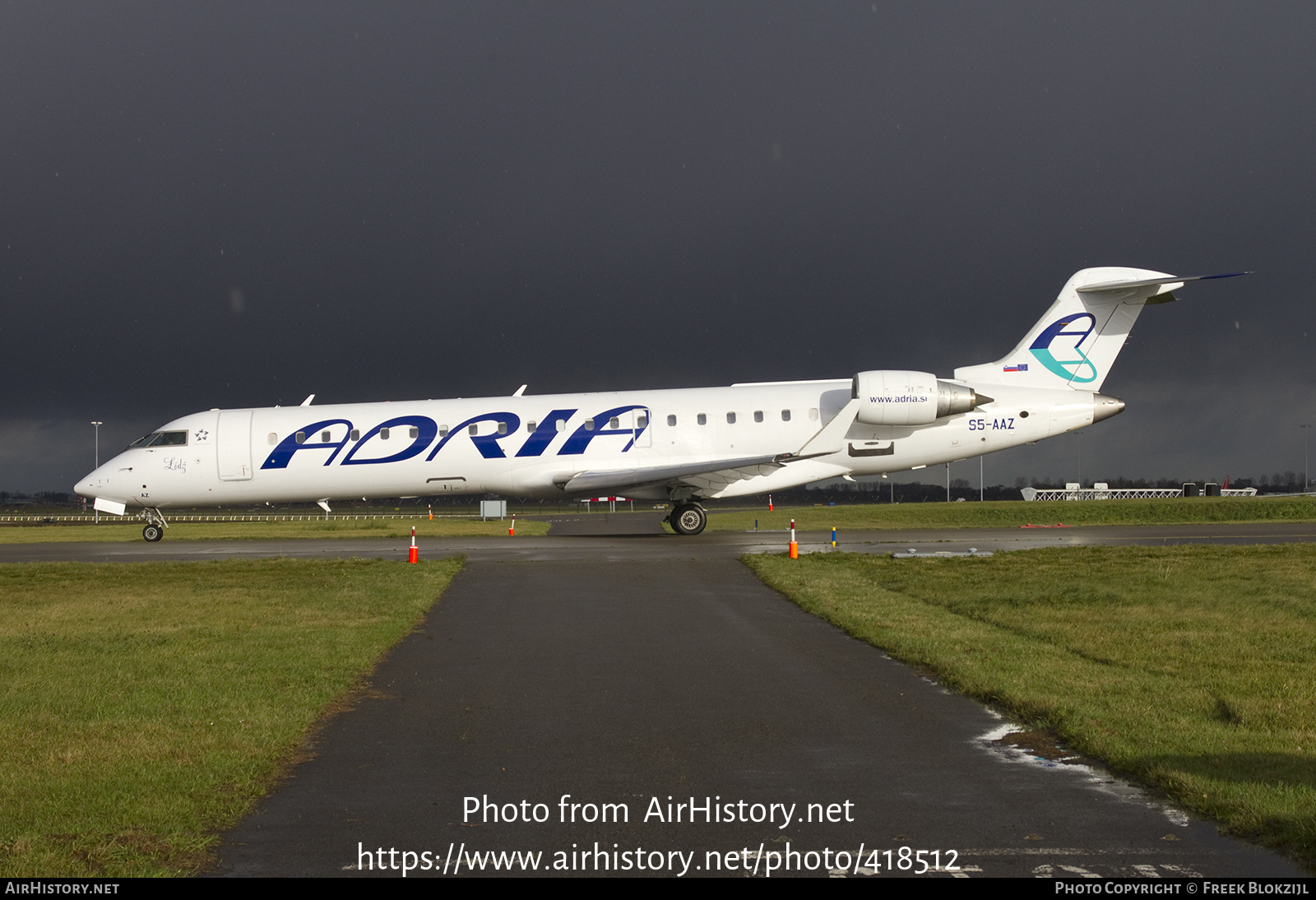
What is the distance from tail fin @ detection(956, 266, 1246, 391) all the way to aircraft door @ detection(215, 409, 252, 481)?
2085cm

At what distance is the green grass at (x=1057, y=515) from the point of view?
137 ft

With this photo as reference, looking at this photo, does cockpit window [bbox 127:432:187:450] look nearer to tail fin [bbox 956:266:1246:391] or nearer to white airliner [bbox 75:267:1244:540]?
white airliner [bbox 75:267:1244:540]

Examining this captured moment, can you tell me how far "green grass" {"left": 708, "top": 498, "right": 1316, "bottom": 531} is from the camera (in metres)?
41.9

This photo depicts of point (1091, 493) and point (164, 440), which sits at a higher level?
point (164, 440)

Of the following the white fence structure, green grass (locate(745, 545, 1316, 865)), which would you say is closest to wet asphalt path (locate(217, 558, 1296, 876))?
green grass (locate(745, 545, 1316, 865))

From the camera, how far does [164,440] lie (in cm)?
3141

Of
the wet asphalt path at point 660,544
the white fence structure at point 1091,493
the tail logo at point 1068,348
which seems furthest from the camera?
the white fence structure at point 1091,493

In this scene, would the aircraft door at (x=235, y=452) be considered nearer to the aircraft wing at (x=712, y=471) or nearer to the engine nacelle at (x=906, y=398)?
the aircraft wing at (x=712, y=471)

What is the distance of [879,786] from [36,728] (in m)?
5.99

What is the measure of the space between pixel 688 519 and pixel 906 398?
6853 mm

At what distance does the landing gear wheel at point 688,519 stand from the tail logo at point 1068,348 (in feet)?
35.5

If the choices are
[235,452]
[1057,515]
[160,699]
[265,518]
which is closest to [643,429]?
[235,452]

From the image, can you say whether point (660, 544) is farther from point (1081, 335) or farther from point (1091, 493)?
point (1091, 493)

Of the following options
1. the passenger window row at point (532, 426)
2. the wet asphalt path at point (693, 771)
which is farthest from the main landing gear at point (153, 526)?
the wet asphalt path at point (693, 771)
